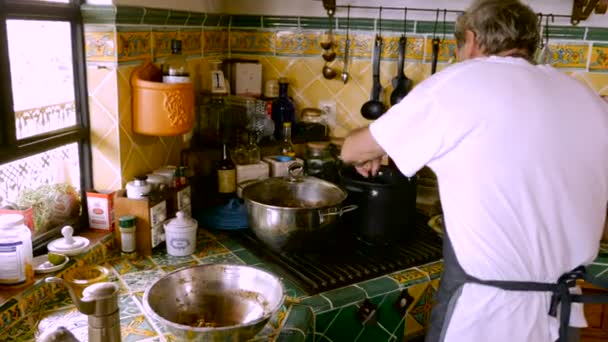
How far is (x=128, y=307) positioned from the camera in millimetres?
1364

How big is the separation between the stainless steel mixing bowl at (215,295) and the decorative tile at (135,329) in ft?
0.15

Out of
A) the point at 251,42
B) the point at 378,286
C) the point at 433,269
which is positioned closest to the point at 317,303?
the point at 378,286

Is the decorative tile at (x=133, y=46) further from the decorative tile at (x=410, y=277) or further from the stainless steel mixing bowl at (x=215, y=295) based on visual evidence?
the decorative tile at (x=410, y=277)

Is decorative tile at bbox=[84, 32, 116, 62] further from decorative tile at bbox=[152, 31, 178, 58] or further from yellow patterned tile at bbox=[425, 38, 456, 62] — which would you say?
yellow patterned tile at bbox=[425, 38, 456, 62]

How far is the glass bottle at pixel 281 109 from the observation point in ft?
7.63

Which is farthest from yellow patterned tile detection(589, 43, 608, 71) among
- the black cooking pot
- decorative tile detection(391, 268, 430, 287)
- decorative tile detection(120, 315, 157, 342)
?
decorative tile detection(120, 315, 157, 342)

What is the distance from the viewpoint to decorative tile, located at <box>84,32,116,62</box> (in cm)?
162

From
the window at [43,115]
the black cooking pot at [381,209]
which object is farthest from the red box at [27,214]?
the black cooking pot at [381,209]

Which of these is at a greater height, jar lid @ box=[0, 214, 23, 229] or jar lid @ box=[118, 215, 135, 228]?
jar lid @ box=[0, 214, 23, 229]

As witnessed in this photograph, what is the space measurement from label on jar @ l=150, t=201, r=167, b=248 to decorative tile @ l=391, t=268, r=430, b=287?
688 mm

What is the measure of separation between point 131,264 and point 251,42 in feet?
3.78

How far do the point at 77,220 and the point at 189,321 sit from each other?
1.79 ft

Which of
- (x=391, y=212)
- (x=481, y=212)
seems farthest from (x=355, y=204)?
(x=481, y=212)

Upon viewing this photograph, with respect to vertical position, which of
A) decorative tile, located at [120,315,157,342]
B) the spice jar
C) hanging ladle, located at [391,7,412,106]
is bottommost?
decorative tile, located at [120,315,157,342]
